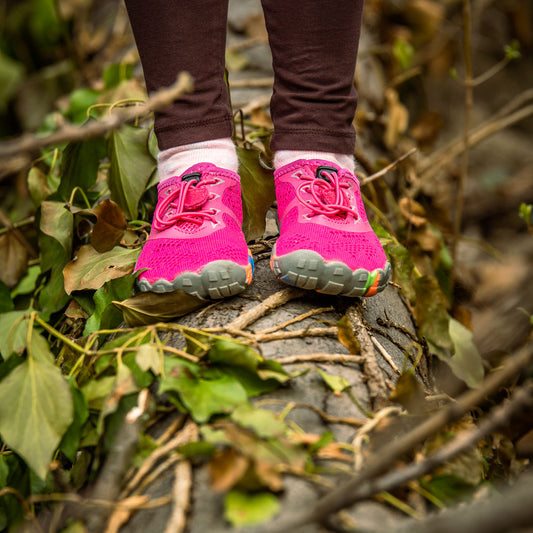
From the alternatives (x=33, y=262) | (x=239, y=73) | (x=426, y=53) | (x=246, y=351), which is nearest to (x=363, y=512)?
(x=246, y=351)

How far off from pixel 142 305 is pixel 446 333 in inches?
17.9

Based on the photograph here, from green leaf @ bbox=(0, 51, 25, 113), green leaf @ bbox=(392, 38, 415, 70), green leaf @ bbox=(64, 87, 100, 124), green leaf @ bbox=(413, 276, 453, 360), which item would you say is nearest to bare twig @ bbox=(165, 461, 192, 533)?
green leaf @ bbox=(413, 276, 453, 360)

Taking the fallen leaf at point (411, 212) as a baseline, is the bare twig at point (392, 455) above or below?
above

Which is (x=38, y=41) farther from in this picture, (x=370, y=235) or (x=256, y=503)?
(x=256, y=503)

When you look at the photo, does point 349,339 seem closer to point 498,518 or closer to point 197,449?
point 197,449

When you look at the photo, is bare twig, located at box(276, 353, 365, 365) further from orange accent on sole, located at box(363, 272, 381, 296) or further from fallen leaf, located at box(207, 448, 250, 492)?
fallen leaf, located at box(207, 448, 250, 492)

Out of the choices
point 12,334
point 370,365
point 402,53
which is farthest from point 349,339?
point 402,53

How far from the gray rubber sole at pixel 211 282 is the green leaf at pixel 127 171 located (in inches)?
11.4

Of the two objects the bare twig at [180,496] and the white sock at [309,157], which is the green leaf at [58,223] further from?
the bare twig at [180,496]

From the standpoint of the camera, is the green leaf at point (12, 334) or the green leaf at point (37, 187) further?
the green leaf at point (37, 187)

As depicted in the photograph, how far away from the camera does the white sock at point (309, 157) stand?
911 mm

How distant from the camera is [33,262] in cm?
115

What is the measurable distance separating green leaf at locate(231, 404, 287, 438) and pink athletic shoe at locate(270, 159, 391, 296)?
Answer: 234 mm

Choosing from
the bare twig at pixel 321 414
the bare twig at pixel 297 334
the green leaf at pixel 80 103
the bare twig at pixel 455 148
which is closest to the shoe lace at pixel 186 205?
the bare twig at pixel 297 334
